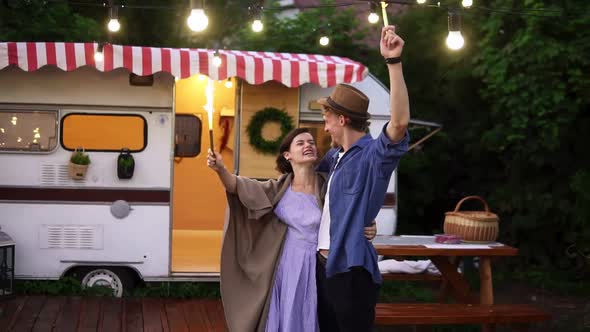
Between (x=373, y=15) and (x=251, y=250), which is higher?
(x=373, y=15)

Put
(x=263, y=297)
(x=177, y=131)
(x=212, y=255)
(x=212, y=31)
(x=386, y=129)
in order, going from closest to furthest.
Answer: (x=386, y=129), (x=263, y=297), (x=212, y=255), (x=177, y=131), (x=212, y=31)

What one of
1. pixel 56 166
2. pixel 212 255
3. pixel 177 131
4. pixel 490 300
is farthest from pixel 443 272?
pixel 177 131

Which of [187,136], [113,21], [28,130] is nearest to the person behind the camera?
[113,21]

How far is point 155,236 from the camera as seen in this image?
28.5 ft

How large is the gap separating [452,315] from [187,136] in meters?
6.24

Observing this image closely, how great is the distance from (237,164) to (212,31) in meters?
7.77

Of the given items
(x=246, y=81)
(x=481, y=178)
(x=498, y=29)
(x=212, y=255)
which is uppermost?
(x=498, y=29)

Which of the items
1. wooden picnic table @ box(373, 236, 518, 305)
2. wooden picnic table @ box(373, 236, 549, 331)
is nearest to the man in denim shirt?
wooden picnic table @ box(373, 236, 549, 331)

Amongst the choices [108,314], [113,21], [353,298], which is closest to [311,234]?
[353,298]

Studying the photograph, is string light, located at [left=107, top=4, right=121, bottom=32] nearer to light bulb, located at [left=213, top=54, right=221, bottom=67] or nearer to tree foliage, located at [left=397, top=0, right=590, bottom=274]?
light bulb, located at [left=213, top=54, right=221, bottom=67]

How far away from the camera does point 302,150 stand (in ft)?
15.5

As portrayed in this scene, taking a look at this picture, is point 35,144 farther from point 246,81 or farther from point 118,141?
point 246,81

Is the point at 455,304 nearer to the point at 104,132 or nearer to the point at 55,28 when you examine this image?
the point at 104,132

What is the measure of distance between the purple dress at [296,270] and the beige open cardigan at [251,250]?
0.04m
